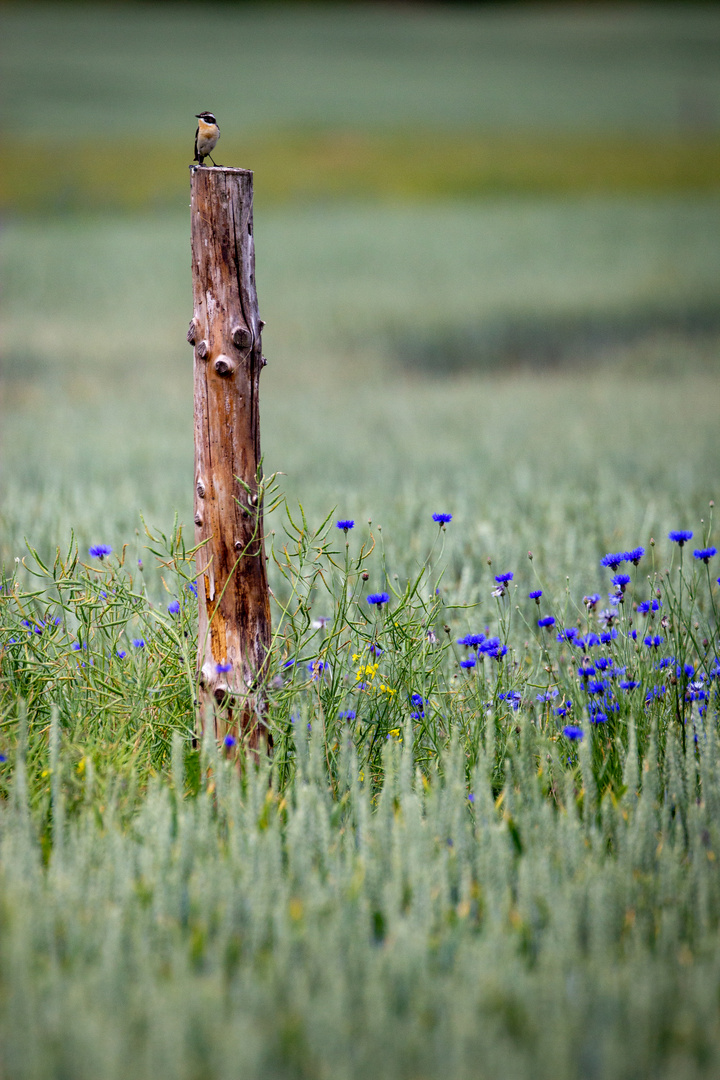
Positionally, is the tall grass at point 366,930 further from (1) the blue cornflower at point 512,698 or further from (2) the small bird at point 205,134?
(2) the small bird at point 205,134

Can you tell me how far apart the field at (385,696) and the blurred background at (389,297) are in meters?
0.09

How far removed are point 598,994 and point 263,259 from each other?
17069 millimetres

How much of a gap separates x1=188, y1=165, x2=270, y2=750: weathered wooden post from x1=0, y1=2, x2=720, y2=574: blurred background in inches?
83.5

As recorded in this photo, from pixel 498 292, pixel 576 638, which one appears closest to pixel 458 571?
pixel 576 638

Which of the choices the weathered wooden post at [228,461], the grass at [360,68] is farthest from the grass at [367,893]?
the grass at [360,68]

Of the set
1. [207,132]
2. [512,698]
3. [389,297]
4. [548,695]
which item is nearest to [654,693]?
[548,695]

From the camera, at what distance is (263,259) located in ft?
57.1

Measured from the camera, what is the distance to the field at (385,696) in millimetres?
1602

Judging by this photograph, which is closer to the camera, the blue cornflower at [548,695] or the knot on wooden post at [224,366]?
the knot on wooden post at [224,366]

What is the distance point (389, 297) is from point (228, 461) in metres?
12.8

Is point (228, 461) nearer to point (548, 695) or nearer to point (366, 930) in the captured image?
point (548, 695)

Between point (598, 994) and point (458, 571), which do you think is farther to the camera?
point (458, 571)

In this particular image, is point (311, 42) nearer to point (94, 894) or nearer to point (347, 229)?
point (347, 229)

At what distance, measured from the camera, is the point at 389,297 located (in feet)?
48.7
